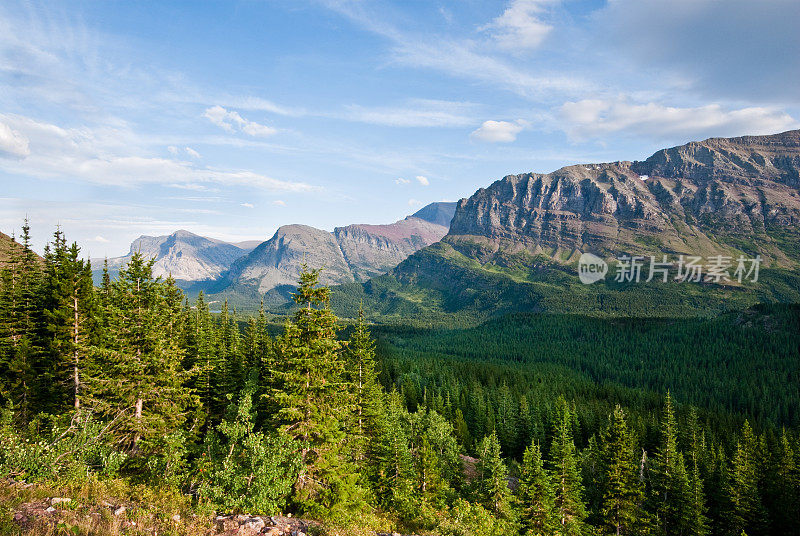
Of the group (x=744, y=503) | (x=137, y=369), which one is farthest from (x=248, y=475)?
(x=744, y=503)

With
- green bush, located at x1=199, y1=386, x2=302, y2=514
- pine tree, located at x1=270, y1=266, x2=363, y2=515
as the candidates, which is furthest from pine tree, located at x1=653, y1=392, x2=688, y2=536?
green bush, located at x1=199, y1=386, x2=302, y2=514

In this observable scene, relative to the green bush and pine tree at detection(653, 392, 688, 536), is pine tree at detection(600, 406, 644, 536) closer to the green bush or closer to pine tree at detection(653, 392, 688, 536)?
pine tree at detection(653, 392, 688, 536)

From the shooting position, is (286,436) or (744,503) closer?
(286,436)

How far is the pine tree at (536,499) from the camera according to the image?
39.7 metres

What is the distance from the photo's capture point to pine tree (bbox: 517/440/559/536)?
3972 cm

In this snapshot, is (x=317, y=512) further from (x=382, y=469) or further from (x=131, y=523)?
(x=382, y=469)

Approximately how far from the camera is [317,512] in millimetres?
20656

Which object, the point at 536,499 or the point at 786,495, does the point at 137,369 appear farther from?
the point at 786,495

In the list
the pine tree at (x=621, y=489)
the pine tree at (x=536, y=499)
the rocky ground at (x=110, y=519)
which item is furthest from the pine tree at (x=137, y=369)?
the pine tree at (x=621, y=489)

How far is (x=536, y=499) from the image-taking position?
132 ft

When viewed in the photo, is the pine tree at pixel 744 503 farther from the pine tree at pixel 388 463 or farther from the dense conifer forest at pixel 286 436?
the pine tree at pixel 388 463

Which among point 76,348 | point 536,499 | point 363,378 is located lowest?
point 536,499

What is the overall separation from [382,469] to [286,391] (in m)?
20.5

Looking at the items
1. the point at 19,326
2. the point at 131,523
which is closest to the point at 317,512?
the point at 131,523
